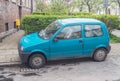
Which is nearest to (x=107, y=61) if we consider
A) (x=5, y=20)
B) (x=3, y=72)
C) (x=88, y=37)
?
(x=88, y=37)

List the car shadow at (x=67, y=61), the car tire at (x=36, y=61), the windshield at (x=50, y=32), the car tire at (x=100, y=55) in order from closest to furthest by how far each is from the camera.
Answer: the car tire at (x=36, y=61)
the windshield at (x=50, y=32)
the car shadow at (x=67, y=61)
the car tire at (x=100, y=55)

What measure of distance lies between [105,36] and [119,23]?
16.8 ft

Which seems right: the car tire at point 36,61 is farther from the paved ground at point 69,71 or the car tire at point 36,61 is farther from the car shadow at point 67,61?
the car shadow at point 67,61

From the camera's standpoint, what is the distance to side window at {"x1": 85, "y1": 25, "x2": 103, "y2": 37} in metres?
7.99

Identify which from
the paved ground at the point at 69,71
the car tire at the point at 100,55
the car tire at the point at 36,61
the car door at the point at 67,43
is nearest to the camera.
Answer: the paved ground at the point at 69,71

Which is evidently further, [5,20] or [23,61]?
[5,20]

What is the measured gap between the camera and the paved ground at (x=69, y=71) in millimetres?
6468

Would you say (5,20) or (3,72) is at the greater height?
(5,20)

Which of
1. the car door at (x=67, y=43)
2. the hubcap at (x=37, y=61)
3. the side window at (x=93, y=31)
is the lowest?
the hubcap at (x=37, y=61)

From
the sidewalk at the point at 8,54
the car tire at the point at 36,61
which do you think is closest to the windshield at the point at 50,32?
the car tire at the point at 36,61

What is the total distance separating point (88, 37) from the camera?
799cm

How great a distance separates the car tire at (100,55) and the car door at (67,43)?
0.64 metres

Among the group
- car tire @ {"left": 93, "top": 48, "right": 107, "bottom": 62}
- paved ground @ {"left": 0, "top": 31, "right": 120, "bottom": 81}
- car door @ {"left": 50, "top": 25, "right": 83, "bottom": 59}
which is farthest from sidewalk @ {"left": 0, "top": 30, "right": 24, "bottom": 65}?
car tire @ {"left": 93, "top": 48, "right": 107, "bottom": 62}

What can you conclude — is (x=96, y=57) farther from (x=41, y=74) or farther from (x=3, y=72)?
(x=3, y=72)
